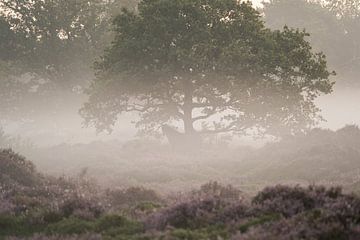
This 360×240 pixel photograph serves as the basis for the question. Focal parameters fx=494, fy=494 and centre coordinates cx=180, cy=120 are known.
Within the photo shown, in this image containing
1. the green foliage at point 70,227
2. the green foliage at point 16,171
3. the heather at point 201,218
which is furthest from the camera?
the green foliage at point 16,171

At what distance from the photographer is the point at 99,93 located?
32.4 m

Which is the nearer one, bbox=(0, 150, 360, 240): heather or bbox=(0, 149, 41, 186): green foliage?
bbox=(0, 150, 360, 240): heather

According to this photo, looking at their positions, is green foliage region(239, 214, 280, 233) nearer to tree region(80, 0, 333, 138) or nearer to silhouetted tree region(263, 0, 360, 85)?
tree region(80, 0, 333, 138)

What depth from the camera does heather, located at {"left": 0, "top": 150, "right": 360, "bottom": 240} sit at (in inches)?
354

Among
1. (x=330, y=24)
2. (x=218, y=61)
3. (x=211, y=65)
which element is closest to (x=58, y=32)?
(x=211, y=65)

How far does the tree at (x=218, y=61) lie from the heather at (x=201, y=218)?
16.4 m

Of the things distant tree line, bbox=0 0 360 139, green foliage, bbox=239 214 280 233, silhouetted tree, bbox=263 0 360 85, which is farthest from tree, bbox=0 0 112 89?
green foliage, bbox=239 214 280 233

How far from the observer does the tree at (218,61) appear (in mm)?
29062

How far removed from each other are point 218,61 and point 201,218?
1939 centimetres

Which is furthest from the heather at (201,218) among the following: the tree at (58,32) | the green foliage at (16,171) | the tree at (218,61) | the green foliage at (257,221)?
the tree at (58,32)

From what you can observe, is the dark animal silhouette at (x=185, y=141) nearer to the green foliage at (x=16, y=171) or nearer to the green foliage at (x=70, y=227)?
the green foliage at (x=16, y=171)

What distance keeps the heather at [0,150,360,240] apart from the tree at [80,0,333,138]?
1639cm

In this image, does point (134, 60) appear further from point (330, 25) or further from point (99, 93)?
point (330, 25)

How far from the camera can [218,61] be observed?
96.0 feet
